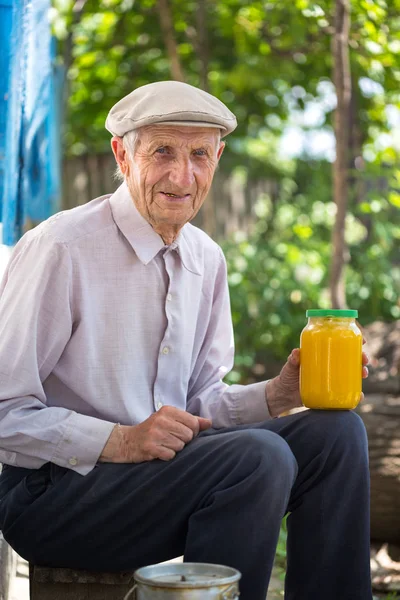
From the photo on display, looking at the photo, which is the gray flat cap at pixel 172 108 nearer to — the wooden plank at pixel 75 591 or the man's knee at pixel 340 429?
the man's knee at pixel 340 429

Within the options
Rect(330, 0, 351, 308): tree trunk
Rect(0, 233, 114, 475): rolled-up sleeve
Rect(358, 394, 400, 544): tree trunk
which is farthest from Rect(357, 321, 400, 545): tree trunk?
Rect(0, 233, 114, 475): rolled-up sleeve

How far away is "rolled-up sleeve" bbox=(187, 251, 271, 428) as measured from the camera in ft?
8.46

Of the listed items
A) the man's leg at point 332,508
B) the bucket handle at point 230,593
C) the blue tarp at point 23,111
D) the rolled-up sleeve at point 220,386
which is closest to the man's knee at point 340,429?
the man's leg at point 332,508

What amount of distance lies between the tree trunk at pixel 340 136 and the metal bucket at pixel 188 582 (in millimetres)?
3672

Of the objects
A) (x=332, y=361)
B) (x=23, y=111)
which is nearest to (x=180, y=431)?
(x=332, y=361)

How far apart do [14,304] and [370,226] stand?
6.45 m

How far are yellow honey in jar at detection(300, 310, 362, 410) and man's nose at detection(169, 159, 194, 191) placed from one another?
451 mm

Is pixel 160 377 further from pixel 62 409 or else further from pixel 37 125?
pixel 37 125

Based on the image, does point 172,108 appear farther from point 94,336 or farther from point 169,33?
point 169,33

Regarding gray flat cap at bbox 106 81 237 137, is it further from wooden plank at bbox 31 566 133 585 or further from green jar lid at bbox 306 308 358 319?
wooden plank at bbox 31 566 133 585

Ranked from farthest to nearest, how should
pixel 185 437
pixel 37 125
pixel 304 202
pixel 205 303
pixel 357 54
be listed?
pixel 304 202, pixel 357 54, pixel 37 125, pixel 205 303, pixel 185 437

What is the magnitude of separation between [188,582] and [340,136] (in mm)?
4003

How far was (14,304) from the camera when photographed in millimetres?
2232

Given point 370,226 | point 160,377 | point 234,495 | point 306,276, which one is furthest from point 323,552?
point 370,226
